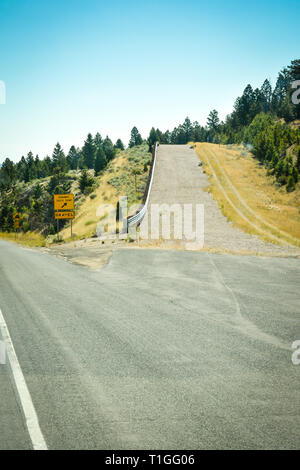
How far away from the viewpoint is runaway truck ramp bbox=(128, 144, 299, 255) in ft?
61.7

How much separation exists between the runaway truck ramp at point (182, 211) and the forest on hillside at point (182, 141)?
495 inches

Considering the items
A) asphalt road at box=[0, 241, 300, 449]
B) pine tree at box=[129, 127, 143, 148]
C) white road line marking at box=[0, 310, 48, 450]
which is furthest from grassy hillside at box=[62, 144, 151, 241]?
pine tree at box=[129, 127, 143, 148]

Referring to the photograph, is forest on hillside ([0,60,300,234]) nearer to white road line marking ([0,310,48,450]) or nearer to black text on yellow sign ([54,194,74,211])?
black text on yellow sign ([54,194,74,211])

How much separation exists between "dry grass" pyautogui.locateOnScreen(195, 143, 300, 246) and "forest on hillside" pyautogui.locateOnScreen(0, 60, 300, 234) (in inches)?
99.7

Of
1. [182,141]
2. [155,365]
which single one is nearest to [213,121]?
[182,141]

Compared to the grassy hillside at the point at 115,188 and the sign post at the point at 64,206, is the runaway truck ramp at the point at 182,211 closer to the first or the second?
the grassy hillside at the point at 115,188

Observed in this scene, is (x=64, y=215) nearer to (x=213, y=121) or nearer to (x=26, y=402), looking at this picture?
(x=26, y=402)

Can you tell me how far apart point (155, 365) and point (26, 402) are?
185 cm

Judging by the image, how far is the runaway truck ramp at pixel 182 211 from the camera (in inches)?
740

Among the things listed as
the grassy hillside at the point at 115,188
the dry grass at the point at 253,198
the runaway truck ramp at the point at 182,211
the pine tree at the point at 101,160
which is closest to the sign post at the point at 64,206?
the grassy hillside at the point at 115,188

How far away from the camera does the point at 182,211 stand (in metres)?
27.2

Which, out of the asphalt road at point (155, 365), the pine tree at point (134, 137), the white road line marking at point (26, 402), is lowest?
the asphalt road at point (155, 365)

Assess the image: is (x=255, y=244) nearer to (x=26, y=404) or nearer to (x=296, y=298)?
(x=296, y=298)

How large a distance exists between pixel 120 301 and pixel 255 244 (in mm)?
13448
